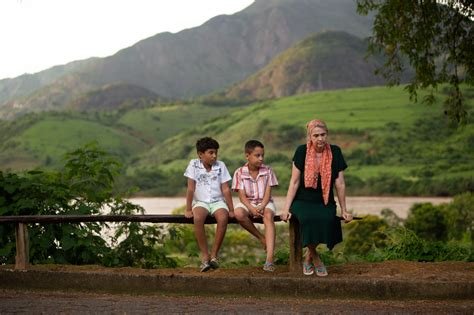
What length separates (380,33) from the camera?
13.3 meters

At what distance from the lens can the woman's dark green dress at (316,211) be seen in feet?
24.1

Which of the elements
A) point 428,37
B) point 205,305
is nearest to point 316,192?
point 205,305

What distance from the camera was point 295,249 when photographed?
308 inches

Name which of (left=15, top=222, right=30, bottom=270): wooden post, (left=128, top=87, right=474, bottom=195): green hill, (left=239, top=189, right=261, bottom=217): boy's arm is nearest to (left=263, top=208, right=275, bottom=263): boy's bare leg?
(left=239, top=189, right=261, bottom=217): boy's arm

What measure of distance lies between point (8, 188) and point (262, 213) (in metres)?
3.53

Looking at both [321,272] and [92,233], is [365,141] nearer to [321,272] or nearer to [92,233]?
[92,233]

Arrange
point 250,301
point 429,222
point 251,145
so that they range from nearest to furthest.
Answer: point 250,301 < point 251,145 < point 429,222

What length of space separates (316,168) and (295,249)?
993 mm

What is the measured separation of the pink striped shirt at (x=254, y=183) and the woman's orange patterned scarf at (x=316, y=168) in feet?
1.49

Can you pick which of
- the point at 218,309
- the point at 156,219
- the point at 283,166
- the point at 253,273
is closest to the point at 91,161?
the point at 156,219

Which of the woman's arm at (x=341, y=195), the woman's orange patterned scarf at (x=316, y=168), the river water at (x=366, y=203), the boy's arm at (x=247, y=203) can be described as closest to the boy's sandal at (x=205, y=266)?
the boy's arm at (x=247, y=203)

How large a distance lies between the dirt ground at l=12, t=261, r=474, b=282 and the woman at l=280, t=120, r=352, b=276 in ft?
1.44

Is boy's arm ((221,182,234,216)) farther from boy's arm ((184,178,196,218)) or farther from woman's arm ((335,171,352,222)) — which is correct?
woman's arm ((335,171,352,222))

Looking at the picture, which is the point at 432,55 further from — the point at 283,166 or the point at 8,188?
the point at 283,166
